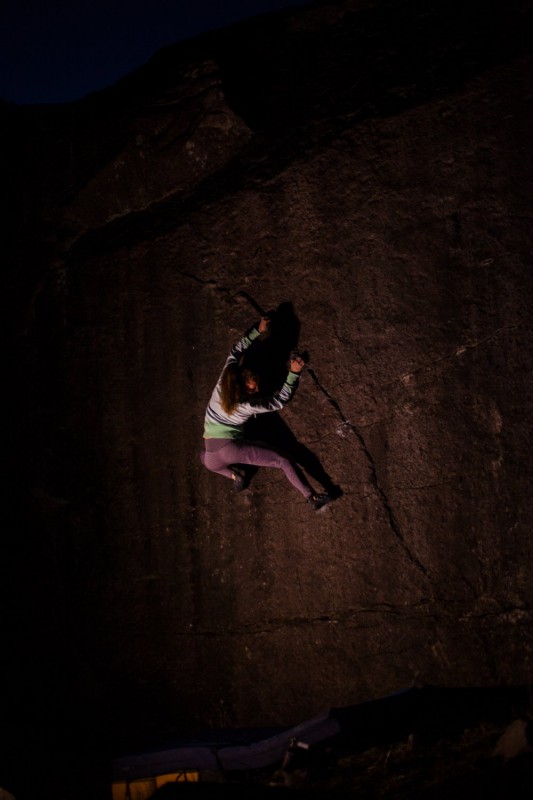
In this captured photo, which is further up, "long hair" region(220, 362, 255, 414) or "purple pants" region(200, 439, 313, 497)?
"long hair" region(220, 362, 255, 414)

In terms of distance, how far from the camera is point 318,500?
4.44 metres

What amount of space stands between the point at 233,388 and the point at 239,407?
0.15 meters

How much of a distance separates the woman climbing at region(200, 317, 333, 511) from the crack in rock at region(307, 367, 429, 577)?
0.94 ft

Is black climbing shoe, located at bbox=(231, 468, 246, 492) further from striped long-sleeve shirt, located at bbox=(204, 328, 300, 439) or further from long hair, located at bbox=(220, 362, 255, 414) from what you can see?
long hair, located at bbox=(220, 362, 255, 414)

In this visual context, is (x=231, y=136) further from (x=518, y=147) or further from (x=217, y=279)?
(x=518, y=147)

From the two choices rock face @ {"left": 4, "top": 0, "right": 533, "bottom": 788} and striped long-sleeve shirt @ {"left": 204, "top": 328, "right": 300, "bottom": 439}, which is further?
striped long-sleeve shirt @ {"left": 204, "top": 328, "right": 300, "bottom": 439}

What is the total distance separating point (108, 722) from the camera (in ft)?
17.5

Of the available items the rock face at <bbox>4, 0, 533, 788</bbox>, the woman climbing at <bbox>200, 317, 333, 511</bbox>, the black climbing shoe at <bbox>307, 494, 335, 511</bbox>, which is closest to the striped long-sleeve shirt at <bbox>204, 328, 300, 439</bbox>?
the woman climbing at <bbox>200, 317, 333, 511</bbox>

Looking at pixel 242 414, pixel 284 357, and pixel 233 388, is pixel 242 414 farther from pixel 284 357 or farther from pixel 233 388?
pixel 284 357

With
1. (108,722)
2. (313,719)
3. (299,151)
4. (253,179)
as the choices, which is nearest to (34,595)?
(108,722)

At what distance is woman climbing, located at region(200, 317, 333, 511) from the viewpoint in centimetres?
432

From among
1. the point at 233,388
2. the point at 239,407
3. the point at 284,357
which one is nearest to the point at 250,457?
the point at 239,407

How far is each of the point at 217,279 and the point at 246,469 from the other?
1.60m

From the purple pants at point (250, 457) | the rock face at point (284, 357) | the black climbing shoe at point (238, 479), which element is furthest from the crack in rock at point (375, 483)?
the black climbing shoe at point (238, 479)
